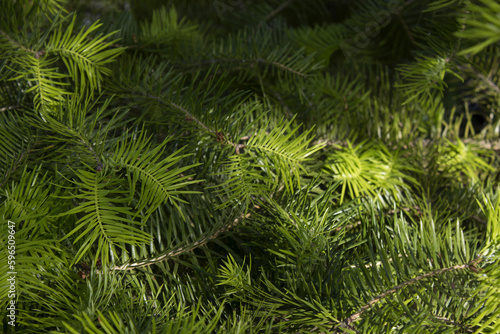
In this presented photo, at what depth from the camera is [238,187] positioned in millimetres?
287

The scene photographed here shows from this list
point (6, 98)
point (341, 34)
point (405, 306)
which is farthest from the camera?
point (341, 34)

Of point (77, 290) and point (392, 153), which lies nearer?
point (77, 290)

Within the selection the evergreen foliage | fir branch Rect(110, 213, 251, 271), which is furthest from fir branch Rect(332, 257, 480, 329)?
fir branch Rect(110, 213, 251, 271)

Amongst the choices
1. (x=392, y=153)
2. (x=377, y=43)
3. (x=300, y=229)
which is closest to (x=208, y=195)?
(x=300, y=229)

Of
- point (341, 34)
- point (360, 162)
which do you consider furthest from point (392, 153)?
point (341, 34)

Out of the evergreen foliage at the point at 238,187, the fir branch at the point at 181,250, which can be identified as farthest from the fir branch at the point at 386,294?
the fir branch at the point at 181,250

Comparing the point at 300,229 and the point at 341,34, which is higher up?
the point at 341,34

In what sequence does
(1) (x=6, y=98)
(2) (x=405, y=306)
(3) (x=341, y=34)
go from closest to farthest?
(2) (x=405, y=306)
(1) (x=6, y=98)
(3) (x=341, y=34)

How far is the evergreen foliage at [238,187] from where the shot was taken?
0.25 meters

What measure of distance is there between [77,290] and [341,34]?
1.28 feet

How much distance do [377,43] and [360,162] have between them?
21cm

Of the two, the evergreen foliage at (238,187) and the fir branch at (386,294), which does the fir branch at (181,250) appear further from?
the fir branch at (386,294)

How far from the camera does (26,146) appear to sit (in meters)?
0.31

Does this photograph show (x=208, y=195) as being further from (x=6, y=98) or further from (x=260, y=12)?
(x=260, y=12)
